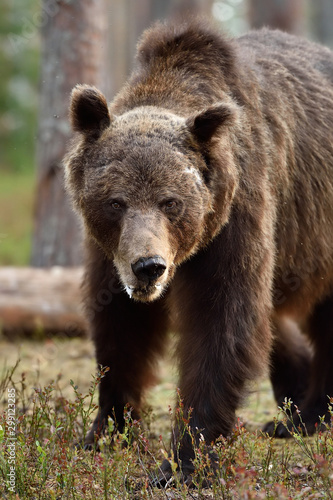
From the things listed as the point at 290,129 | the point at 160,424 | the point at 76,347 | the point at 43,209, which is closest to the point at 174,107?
the point at 290,129

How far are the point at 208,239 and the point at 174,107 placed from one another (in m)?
0.92

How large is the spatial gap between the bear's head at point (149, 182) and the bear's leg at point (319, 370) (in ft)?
6.74

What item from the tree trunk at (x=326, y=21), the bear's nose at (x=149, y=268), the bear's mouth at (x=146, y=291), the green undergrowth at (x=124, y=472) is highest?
the tree trunk at (x=326, y=21)

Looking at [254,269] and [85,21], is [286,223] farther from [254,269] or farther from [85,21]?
[85,21]

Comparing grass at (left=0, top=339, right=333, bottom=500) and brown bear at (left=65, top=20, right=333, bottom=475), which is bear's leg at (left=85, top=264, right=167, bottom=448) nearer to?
brown bear at (left=65, top=20, right=333, bottom=475)

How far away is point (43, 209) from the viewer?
10.3m

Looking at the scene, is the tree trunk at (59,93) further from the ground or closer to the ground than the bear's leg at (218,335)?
further from the ground

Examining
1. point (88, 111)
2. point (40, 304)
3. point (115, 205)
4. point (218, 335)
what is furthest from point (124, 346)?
point (40, 304)

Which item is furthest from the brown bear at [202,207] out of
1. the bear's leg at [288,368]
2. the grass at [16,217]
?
the grass at [16,217]

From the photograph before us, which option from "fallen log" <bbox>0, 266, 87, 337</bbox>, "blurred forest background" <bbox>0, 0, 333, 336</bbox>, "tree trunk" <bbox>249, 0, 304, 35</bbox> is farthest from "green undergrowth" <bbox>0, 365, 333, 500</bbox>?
"tree trunk" <bbox>249, 0, 304, 35</bbox>

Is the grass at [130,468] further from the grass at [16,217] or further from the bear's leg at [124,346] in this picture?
the grass at [16,217]

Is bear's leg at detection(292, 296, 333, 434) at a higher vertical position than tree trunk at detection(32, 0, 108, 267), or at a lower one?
lower

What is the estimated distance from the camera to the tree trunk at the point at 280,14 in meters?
18.7

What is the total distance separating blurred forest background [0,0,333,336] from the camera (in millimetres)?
9758
